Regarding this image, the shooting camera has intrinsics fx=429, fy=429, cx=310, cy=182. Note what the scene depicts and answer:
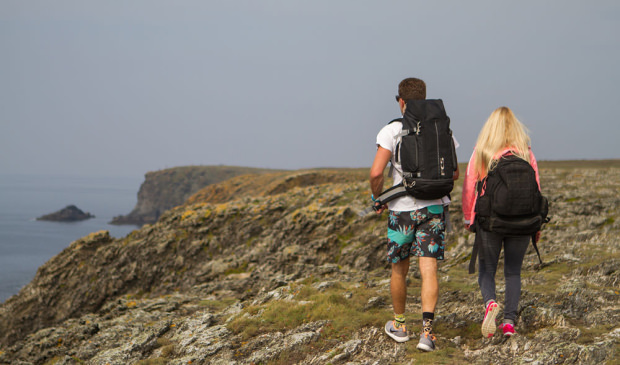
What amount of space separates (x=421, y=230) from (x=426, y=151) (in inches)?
51.9

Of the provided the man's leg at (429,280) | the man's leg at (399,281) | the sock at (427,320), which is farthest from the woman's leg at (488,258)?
the man's leg at (399,281)

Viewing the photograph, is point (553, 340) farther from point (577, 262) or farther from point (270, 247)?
point (270, 247)

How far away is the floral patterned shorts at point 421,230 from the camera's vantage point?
7.11 meters

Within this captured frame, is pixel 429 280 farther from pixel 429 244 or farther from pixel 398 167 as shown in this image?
pixel 398 167

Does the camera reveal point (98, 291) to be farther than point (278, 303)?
Yes

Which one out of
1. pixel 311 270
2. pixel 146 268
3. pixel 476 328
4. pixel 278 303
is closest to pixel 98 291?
pixel 146 268

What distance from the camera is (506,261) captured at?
24.5 ft

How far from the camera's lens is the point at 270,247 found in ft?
90.2

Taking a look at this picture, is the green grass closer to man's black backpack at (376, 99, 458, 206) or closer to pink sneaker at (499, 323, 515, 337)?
pink sneaker at (499, 323, 515, 337)

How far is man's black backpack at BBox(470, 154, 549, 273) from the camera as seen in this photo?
6.76m

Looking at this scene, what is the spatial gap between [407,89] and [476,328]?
16.7ft

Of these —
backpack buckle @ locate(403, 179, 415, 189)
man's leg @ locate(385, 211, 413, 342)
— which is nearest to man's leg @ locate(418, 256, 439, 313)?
man's leg @ locate(385, 211, 413, 342)

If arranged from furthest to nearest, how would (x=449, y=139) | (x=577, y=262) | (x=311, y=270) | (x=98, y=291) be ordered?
1. (x=98, y=291)
2. (x=311, y=270)
3. (x=577, y=262)
4. (x=449, y=139)

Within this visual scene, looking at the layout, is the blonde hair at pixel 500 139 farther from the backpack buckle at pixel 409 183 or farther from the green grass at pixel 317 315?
the green grass at pixel 317 315
